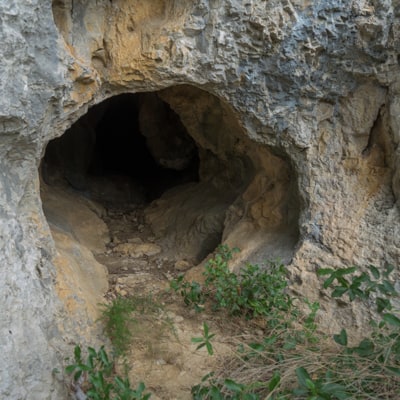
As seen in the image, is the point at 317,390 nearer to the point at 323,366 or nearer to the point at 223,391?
the point at 323,366

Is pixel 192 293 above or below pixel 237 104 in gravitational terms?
below

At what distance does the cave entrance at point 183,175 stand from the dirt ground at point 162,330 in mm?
337

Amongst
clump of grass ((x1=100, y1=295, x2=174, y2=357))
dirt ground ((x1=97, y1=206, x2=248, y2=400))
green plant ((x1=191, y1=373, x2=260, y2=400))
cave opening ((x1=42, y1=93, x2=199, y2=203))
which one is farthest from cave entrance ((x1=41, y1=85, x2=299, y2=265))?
green plant ((x1=191, y1=373, x2=260, y2=400))

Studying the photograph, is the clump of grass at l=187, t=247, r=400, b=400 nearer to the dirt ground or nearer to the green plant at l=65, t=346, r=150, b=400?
the dirt ground

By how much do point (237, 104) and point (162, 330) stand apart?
4.75 feet

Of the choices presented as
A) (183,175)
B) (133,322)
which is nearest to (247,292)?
(133,322)

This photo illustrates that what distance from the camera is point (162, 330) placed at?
2.78m

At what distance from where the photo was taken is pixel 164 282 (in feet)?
11.6

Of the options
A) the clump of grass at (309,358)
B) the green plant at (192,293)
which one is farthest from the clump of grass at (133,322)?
the clump of grass at (309,358)

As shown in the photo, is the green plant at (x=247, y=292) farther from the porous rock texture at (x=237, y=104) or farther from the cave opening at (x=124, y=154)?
the cave opening at (x=124, y=154)

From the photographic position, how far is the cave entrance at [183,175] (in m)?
3.55

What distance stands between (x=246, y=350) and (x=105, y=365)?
0.76 metres

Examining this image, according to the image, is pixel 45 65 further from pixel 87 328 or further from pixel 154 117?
pixel 154 117

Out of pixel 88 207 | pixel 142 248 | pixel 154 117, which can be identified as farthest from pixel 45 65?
pixel 154 117
